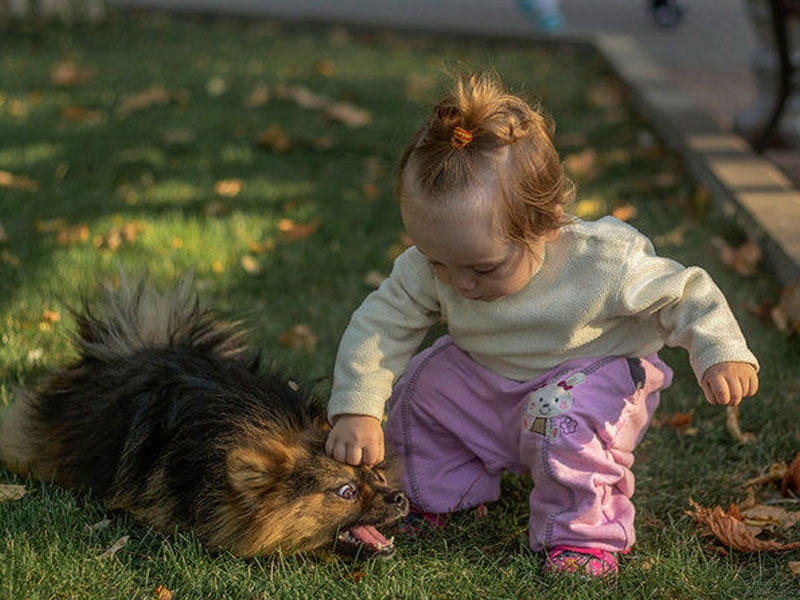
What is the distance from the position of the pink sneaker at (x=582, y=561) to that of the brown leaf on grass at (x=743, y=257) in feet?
7.59

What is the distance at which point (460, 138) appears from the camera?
2785mm

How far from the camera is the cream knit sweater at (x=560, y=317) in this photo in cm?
298

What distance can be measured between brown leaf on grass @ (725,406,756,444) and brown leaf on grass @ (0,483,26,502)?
2132 millimetres

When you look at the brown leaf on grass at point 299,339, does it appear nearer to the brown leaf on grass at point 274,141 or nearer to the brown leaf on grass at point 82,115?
the brown leaf on grass at point 274,141

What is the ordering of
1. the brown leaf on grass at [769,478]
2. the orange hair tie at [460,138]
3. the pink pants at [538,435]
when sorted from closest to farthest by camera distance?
the orange hair tie at [460,138] → the pink pants at [538,435] → the brown leaf on grass at [769,478]

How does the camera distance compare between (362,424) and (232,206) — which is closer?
(362,424)

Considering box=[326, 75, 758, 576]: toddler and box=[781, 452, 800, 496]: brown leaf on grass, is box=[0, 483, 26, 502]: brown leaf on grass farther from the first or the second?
box=[781, 452, 800, 496]: brown leaf on grass

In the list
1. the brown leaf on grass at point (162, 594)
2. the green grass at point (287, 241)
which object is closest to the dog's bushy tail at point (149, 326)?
the green grass at point (287, 241)

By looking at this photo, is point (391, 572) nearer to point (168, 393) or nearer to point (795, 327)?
point (168, 393)

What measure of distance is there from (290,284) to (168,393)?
1990mm

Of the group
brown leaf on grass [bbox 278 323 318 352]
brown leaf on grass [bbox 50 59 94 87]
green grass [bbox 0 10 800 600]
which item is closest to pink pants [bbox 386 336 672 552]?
green grass [bbox 0 10 800 600]

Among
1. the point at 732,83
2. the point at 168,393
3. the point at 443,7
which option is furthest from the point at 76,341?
the point at 443,7

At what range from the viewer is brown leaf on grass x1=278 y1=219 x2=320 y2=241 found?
5676mm

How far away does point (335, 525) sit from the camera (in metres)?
2.93
